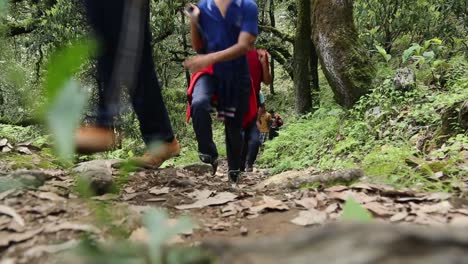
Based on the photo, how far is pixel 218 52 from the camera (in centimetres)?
373

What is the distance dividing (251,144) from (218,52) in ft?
11.7

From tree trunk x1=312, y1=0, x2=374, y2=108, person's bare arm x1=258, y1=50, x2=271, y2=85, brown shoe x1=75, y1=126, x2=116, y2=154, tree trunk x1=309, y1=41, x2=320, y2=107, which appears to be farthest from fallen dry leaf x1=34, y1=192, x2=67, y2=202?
tree trunk x1=309, y1=41, x2=320, y2=107

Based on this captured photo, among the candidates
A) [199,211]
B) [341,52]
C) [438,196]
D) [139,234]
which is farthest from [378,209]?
[341,52]

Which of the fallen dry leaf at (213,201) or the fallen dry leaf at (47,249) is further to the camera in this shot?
the fallen dry leaf at (213,201)

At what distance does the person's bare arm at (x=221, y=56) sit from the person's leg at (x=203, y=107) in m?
0.30

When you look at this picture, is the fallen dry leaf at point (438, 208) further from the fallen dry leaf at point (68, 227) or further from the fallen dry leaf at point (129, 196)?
the fallen dry leaf at point (129, 196)

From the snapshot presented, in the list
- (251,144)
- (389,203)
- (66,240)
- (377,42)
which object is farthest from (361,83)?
(66,240)

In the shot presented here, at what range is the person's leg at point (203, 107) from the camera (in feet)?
12.9

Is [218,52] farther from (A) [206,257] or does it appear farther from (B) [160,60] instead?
(B) [160,60]

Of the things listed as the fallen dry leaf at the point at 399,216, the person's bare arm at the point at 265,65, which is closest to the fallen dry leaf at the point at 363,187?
the fallen dry leaf at the point at 399,216

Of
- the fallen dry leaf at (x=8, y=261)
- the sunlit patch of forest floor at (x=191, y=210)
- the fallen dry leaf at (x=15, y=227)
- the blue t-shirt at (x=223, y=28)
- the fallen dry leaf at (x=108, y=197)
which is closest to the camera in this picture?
the fallen dry leaf at (x=8, y=261)

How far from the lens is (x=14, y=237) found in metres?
1.72

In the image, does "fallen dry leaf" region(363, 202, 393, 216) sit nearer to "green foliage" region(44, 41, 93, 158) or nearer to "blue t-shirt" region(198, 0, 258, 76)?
"green foliage" region(44, 41, 93, 158)

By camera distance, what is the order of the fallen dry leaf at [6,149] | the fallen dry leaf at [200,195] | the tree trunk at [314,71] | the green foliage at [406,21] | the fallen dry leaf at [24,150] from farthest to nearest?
the tree trunk at [314,71] → the green foliage at [406,21] → the fallen dry leaf at [24,150] → the fallen dry leaf at [6,149] → the fallen dry leaf at [200,195]
